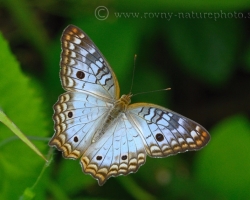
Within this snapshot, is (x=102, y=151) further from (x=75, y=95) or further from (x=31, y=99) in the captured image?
(x=31, y=99)

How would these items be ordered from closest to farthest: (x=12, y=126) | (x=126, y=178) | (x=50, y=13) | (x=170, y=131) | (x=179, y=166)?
1. (x=12, y=126)
2. (x=170, y=131)
3. (x=126, y=178)
4. (x=179, y=166)
5. (x=50, y=13)

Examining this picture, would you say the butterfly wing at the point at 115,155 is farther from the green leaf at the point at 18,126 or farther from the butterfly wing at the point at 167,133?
the green leaf at the point at 18,126

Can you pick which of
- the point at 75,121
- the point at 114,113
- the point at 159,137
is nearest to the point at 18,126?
the point at 75,121

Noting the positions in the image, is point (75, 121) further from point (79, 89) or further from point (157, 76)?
point (157, 76)

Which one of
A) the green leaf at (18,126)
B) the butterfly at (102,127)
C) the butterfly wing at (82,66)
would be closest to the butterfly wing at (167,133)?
the butterfly at (102,127)

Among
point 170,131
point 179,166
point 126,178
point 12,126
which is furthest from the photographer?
point 179,166

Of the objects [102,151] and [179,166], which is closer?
[102,151]

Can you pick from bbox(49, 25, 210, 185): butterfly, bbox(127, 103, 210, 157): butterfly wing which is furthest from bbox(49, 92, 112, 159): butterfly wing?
bbox(127, 103, 210, 157): butterfly wing

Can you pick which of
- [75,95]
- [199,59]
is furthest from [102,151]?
[199,59]
